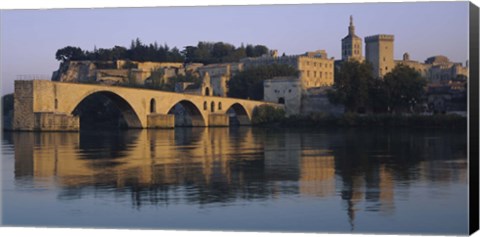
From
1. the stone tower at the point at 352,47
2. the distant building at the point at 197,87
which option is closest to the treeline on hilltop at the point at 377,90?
the stone tower at the point at 352,47

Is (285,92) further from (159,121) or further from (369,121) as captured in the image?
(369,121)

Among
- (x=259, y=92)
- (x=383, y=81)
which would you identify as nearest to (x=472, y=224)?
(x=383, y=81)

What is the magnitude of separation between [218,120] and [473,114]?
3230 cm

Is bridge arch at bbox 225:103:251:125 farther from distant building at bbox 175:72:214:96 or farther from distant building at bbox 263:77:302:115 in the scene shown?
distant building at bbox 175:72:214:96

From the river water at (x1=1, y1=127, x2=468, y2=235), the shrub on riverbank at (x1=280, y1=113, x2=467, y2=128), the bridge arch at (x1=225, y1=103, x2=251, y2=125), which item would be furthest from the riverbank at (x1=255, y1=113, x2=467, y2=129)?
the river water at (x1=1, y1=127, x2=468, y2=235)

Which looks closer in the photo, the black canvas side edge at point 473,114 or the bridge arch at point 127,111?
the black canvas side edge at point 473,114

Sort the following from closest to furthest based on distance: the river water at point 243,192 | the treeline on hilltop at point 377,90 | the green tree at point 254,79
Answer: the river water at point 243,192 < the treeline on hilltop at point 377,90 < the green tree at point 254,79

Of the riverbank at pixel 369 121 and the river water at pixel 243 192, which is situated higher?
the riverbank at pixel 369 121

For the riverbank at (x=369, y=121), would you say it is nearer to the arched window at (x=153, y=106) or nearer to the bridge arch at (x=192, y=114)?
the bridge arch at (x=192, y=114)

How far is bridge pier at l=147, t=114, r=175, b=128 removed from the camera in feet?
104

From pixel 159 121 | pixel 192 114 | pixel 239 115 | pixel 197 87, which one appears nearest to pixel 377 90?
pixel 159 121

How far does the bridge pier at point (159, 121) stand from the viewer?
104 ft

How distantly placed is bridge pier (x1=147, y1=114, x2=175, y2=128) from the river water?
60.4 feet

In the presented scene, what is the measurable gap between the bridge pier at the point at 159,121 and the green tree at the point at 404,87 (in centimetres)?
909
